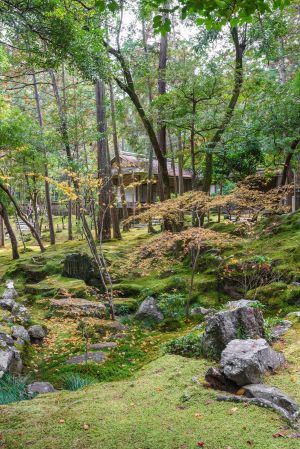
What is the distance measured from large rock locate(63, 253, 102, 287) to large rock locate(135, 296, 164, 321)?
294 centimetres

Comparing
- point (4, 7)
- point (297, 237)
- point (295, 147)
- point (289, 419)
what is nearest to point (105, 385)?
point (289, 419)

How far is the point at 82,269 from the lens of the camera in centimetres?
1198

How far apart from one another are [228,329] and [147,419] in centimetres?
189

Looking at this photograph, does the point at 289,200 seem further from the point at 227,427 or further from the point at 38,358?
the point at 227,427

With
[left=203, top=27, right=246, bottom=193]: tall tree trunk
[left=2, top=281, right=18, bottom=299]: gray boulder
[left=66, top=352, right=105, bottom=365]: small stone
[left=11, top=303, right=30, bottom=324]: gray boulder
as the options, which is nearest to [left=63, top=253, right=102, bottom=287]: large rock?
[left=2, top=281, right=18, bottom=299]: gray boulder

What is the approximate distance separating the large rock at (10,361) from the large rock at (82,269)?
5517 mm

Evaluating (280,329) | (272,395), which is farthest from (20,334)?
(272,395)

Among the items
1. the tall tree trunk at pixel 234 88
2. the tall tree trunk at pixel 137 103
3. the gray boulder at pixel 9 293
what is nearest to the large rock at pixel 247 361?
the tall tree trunk at pixel 234 88

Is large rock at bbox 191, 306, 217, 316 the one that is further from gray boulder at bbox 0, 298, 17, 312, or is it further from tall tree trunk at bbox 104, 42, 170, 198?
tall tree trunk at bbox 104, 42, 170, 198

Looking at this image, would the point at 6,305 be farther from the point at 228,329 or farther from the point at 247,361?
the point at 247,361

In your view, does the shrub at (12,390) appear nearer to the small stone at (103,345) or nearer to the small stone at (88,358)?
the small stone at (88,358)

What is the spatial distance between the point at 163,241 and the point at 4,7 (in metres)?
5.22

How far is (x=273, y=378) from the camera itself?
13.8 feet

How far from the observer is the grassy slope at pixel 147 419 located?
305cm
